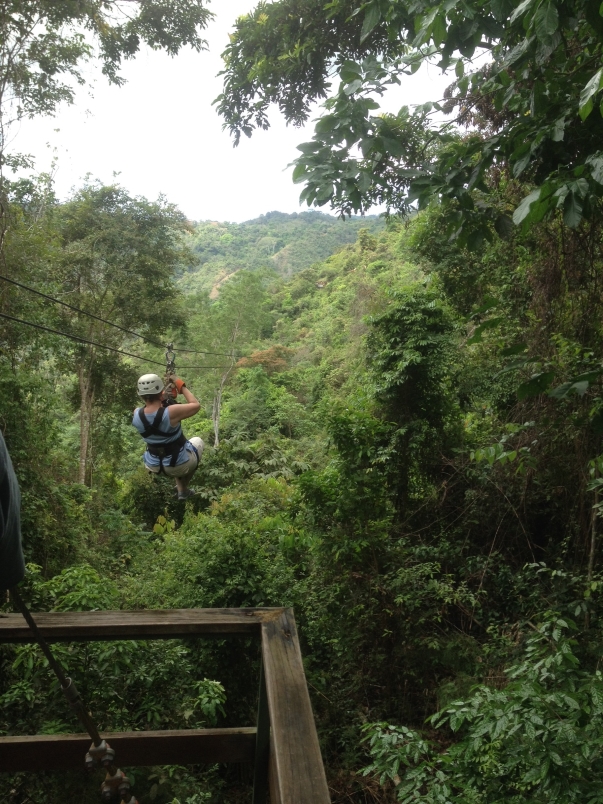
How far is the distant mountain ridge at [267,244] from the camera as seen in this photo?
4850cm

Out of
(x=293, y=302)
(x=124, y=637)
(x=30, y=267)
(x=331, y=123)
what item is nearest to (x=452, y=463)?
(x=331, y=123)

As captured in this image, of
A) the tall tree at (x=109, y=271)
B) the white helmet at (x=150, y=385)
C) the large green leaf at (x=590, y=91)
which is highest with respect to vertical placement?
the tall tree at (x=109, y=271)

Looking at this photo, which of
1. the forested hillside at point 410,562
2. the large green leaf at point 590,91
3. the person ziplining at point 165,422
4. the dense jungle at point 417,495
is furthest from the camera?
the person ziplining at point 165,422

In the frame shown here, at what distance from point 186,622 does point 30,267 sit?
8353mm

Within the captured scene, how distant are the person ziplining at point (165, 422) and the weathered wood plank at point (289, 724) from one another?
255 centimetres

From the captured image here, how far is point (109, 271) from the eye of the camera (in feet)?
43.9

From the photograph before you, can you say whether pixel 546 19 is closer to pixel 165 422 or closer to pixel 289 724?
pixel 289 724

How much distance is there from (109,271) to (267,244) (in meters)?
48.6

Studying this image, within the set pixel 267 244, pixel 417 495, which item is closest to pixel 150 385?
pixel 417 495

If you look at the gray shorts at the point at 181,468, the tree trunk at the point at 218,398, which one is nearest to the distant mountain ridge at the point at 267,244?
the tree trunk at the point at 218,398

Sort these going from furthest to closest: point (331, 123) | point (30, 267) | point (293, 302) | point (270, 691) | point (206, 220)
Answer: point (206, 220) → point (293, 302) → point (30, 267) → point (331, 123) → point (270, 691)

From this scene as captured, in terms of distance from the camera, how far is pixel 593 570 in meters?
4.95

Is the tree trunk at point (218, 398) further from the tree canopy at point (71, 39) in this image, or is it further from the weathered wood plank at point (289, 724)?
the weathered wood plank at point (289, 724)

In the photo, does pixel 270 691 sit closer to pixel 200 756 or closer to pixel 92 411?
pixel 200 756
